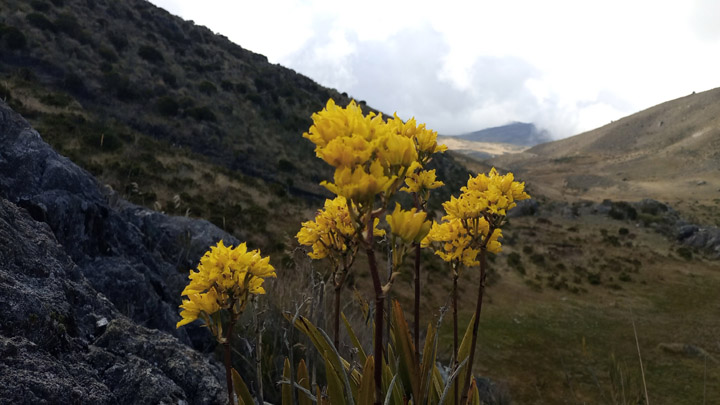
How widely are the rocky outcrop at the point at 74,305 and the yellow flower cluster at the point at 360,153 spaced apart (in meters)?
1.81

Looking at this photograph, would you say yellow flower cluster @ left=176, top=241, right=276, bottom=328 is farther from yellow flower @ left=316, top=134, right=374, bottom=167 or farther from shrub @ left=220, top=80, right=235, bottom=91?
shrub @ left=220, top=80, right=235, bottom=91

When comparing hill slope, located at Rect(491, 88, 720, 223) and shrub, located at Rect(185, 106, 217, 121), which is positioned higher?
hill slope, located at Rect(491, 88, 720, 223)

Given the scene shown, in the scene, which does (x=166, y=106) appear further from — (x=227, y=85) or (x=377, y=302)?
A: (x=377, y=302)

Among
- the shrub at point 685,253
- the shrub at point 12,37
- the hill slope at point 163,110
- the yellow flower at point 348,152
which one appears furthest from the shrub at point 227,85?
the shrub at point 685,253

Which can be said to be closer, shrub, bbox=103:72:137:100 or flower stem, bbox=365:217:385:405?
flower stem, bbox=365:217:385:405

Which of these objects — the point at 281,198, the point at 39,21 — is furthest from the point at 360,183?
the point at 39,21

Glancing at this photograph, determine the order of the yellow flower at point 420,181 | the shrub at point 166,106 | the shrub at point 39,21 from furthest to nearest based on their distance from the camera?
1. the shrub at point 166,106
2. the shrub at point 39,21
3. the yellow flower at point 420,181

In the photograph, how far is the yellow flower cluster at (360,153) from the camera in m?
1.08

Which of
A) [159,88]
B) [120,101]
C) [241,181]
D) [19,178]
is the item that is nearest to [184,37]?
[159,88]

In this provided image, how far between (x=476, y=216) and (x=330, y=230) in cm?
85

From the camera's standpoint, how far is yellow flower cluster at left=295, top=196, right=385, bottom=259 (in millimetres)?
1865

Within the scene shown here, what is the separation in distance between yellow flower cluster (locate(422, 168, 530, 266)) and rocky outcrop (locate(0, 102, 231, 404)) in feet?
6.54

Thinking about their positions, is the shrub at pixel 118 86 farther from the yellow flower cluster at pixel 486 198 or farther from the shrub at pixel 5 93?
the yellow flower cluster at pixel 486 198

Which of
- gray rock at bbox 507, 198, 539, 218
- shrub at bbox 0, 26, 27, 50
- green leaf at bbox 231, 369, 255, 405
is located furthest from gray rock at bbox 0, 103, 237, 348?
gray rock at bbox 507, 198, 539, 218
